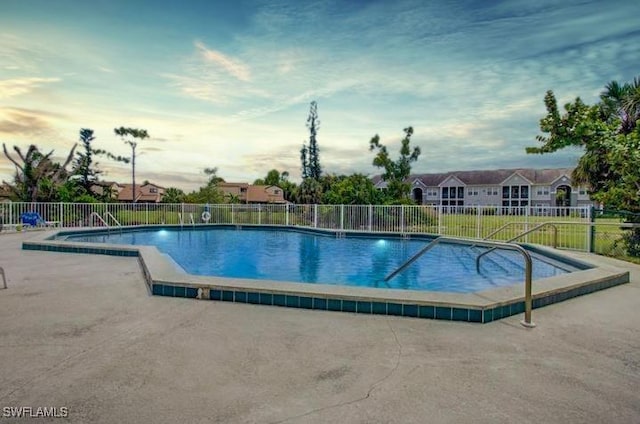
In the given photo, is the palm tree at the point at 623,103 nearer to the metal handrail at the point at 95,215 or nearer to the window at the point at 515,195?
the metal handrail at the point at 95,215

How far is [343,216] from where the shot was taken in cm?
1752

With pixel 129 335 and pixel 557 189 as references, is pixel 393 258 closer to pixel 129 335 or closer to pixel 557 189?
pixel 129 335

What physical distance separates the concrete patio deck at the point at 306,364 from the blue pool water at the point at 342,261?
3258mm

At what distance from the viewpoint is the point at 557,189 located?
5106 cm

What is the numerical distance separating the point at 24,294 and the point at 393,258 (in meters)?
8.47

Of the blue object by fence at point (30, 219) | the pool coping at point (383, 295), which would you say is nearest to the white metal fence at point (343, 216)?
the blue object by fence at point (30, 219)

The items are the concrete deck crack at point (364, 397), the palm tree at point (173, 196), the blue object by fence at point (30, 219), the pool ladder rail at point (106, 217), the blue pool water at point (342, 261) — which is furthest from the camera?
the palm tree at point (173, 196)

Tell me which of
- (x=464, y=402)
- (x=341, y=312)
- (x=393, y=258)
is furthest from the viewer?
(x=393, y=258)

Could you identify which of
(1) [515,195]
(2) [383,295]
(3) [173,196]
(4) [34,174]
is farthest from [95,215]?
(1) [515,195]

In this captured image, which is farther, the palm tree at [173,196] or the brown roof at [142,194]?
the brown roof at [142,194]

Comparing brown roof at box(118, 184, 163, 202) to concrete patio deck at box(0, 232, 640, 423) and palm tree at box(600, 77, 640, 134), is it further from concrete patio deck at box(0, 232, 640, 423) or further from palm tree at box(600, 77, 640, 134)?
concrete patio deck at box(0, 232, 640, 423)

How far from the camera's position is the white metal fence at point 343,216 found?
42.5 feet

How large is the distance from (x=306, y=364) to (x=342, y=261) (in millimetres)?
7279

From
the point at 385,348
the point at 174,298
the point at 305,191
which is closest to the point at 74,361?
the point at 174,298
